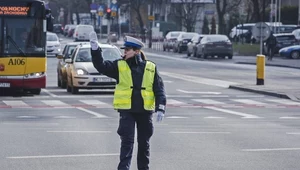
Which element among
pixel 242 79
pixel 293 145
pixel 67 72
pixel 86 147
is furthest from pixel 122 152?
pixel 242 79

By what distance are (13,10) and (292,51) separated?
34767mm

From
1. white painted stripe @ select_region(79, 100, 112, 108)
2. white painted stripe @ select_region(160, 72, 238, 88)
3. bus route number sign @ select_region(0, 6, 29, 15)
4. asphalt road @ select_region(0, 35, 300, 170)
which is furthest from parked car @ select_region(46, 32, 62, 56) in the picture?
white painted stripe @ select_region(79, 100, 112, 108)

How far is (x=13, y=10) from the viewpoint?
27797mm

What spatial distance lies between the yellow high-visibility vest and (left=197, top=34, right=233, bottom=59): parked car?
48385 millimetres

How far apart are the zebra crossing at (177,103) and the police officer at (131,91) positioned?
1294cm

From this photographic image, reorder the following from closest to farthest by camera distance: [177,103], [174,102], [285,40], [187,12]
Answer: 1. [177,103]
2. [174,102]
3. [285,40]
4. [187,12]

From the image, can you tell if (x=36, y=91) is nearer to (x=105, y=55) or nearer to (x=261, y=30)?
(x=105, y=55)

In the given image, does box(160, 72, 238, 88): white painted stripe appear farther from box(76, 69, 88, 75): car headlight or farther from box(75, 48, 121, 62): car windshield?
box(76, 69, 88, 75): car headlight

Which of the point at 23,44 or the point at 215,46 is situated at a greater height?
the point at 23,44

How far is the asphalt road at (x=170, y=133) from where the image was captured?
12984 millimetres

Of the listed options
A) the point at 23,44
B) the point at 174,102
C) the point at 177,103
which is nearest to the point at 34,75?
the point at 23,44

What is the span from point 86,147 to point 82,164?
1.93 meters

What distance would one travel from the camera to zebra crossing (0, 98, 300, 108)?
24.0 metres

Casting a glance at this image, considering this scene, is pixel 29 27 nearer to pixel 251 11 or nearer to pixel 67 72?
pixel 67 72
